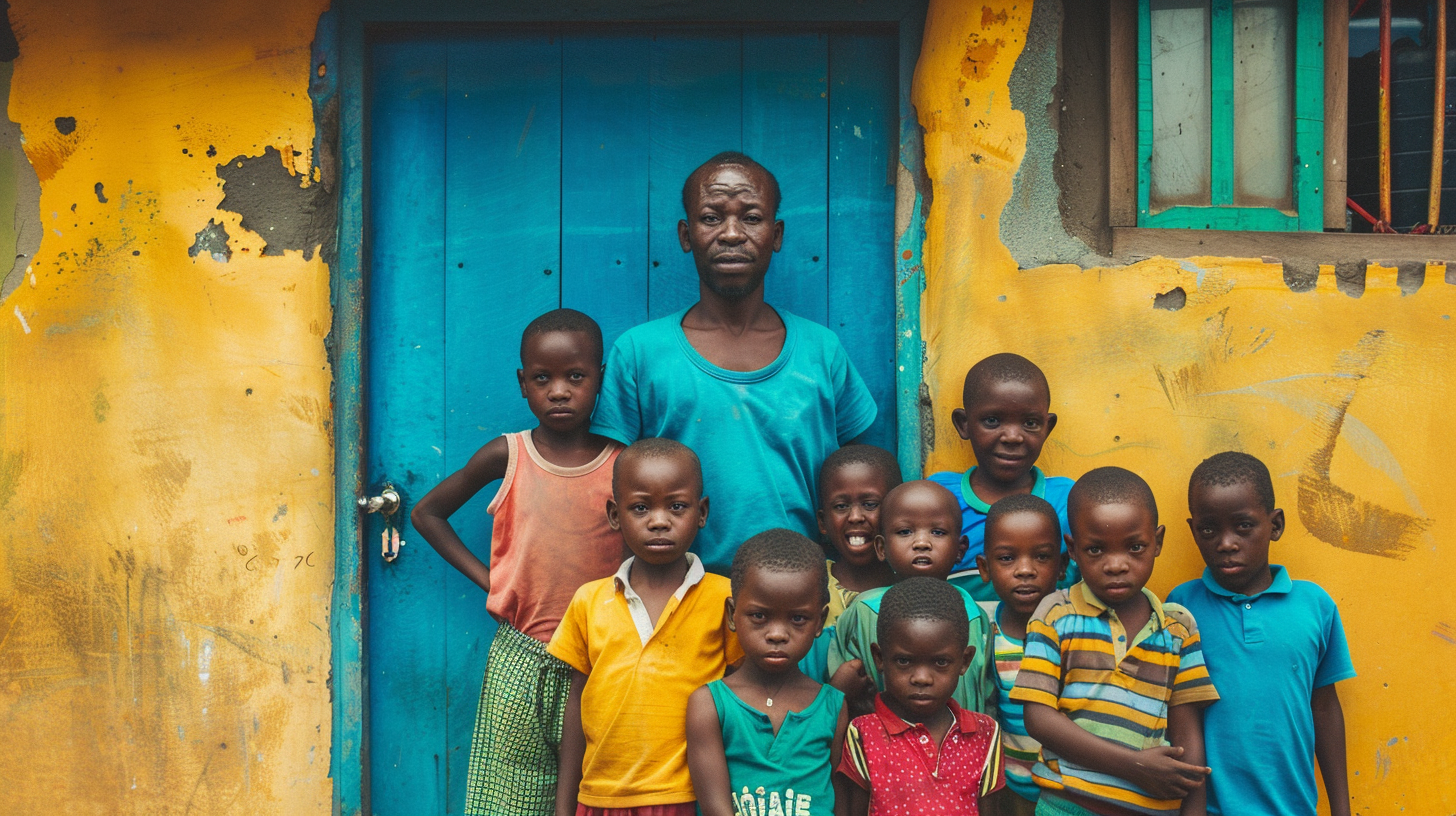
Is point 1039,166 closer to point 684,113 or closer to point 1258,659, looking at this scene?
point 684,113

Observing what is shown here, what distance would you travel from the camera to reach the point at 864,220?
293 centimetres

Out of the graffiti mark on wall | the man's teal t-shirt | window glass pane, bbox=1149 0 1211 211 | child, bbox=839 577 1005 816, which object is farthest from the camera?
window glass pane, bbox=1149 0 1211 211

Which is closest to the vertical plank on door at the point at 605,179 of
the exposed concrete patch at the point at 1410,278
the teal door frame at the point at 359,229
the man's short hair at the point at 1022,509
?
the teal door frame at the point at 359,229

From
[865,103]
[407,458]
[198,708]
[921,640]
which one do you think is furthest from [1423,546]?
[198,708]

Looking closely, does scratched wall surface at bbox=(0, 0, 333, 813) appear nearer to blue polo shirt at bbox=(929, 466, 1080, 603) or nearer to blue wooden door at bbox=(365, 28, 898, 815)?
blue wooden door at bbox=(365, 28, 898, 815)

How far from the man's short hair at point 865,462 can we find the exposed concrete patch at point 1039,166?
2.27 ft

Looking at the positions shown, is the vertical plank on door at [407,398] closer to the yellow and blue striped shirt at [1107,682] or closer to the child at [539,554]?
the child at [539,554]

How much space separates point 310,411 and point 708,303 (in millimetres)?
1138

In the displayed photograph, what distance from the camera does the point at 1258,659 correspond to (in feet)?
7.55

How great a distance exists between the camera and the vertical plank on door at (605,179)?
292 cm

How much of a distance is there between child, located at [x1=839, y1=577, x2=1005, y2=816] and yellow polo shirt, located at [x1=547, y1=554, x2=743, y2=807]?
36cm

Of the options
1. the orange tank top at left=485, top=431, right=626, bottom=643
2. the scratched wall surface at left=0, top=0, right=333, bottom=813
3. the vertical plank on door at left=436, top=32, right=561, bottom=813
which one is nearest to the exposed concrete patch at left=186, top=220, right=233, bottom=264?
the scratched wall surface at left=0, top=0, right=333, bottom=813

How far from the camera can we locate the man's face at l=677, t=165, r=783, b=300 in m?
2.56

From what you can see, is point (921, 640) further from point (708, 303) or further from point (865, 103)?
point (865, 103)
